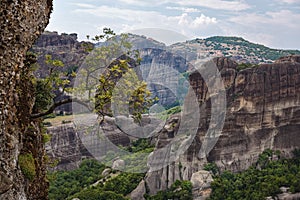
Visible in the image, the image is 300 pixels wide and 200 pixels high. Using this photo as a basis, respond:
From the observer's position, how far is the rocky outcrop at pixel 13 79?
356 cm

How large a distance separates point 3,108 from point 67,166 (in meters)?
25.6

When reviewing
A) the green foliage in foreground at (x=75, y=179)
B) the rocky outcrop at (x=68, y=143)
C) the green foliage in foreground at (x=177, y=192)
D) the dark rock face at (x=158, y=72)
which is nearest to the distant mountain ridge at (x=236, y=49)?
the dark rock face at (x=158, y=72)

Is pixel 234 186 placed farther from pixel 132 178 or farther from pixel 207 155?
pixel 132 178

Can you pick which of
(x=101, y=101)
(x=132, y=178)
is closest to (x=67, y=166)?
(x=132, y=178)

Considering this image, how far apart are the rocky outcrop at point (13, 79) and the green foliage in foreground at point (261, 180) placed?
1797 cm

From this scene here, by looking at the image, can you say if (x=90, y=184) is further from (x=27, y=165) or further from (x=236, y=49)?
(x=236, y=49)

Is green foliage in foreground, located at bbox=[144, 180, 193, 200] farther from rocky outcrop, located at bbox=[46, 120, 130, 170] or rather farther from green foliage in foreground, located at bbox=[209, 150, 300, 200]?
rocky outcrop, located at bbox=[46, 120, 130, 170]

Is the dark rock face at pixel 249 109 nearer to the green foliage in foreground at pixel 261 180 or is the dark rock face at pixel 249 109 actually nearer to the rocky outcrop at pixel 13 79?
the green foliage in foreground at pixel 261 180

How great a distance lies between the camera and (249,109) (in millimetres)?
24297

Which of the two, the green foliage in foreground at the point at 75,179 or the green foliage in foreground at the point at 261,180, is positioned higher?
the green foliage in foreground at the point at 261,180

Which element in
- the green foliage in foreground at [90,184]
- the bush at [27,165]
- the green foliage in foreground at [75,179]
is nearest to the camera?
the bush at [27,165]

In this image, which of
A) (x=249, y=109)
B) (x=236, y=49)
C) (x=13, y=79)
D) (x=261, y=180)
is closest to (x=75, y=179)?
(x=261, y=180)

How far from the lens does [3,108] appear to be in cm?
366

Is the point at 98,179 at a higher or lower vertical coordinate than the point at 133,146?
lower
